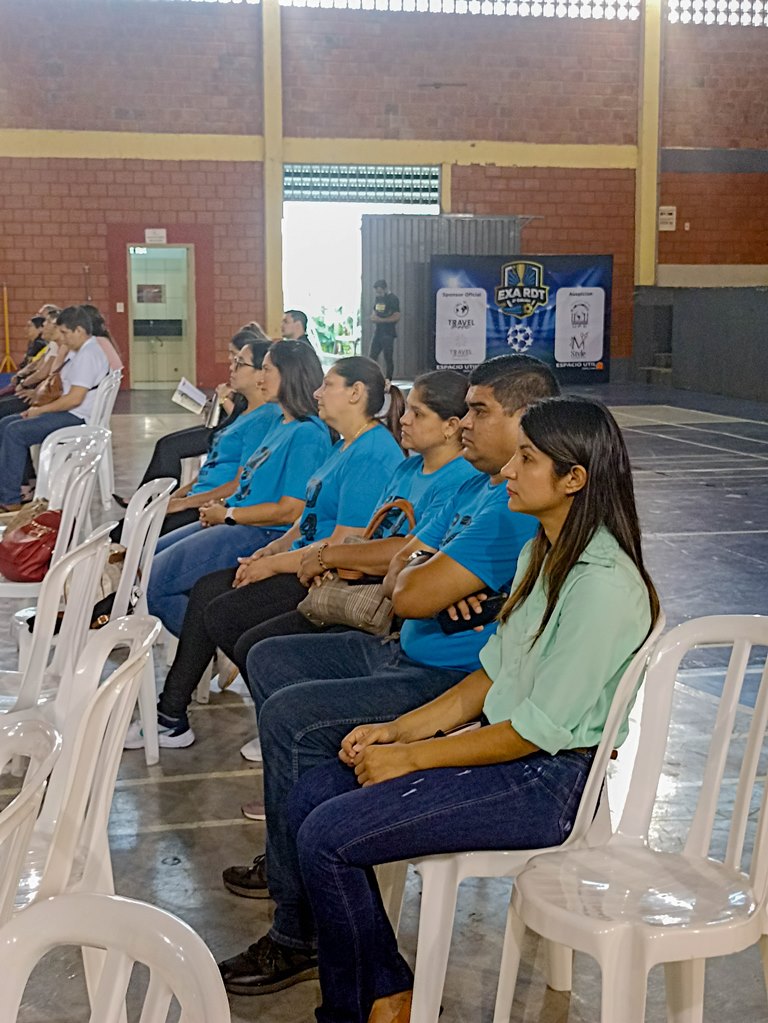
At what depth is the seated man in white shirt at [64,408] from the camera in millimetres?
7934

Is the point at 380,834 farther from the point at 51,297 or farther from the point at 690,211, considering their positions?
the point at 690,211

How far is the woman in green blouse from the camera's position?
2055mm

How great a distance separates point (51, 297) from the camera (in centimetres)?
1666

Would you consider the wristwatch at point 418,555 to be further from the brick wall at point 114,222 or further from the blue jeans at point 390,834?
the brick wall at point 114,222

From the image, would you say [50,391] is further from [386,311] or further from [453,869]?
[386,311]

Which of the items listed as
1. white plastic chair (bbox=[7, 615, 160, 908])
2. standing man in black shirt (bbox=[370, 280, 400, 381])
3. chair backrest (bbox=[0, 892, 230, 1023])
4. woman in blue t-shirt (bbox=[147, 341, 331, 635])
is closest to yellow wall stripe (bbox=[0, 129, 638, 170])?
standing man in black shirt (bbox=[370, 280, 400, 381])

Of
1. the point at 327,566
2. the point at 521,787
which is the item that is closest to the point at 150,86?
the point at 327,566

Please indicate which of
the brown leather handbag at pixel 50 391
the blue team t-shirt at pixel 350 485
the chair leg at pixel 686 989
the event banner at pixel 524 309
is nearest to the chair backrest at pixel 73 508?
the blue team t-shirt at pixel 350 485

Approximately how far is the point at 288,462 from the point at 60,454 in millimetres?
1384

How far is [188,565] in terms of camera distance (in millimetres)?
4062

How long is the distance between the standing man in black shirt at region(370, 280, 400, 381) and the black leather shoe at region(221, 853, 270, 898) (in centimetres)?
1411

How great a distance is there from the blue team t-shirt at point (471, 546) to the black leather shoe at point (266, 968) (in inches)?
25.0

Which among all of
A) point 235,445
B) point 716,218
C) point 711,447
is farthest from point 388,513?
point 716,218

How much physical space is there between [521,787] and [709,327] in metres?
15.3
